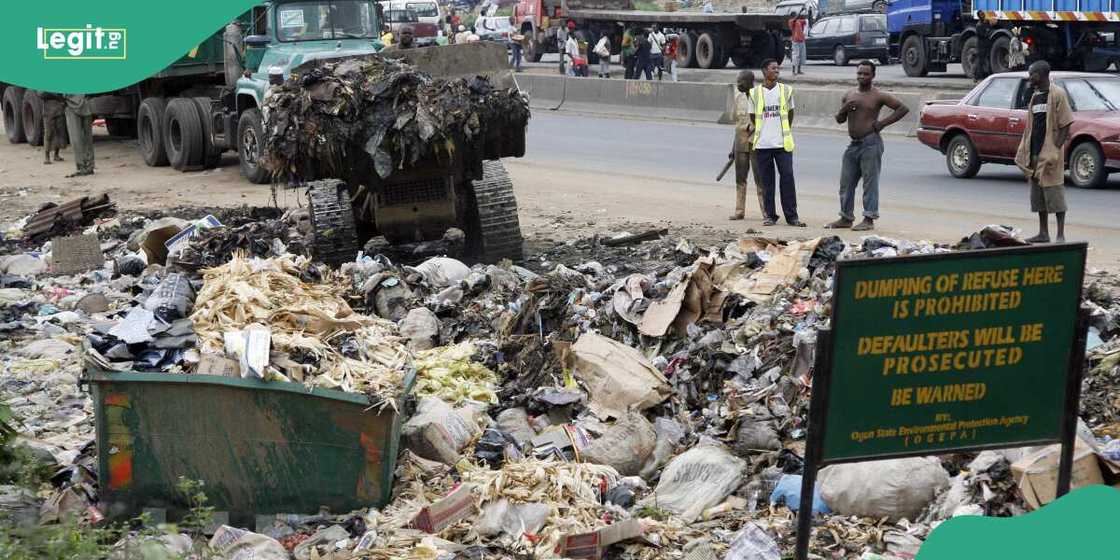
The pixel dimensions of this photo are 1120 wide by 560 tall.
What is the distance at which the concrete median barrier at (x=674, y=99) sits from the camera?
24188mm

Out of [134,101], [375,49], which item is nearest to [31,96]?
[134,101]

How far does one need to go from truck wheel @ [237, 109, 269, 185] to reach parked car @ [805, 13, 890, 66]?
2287cm

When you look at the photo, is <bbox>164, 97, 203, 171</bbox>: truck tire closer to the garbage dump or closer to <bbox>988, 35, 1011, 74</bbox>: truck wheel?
the garbage dump

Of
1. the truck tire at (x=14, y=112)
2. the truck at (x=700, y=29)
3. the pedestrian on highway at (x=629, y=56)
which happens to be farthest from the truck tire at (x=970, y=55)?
the truck tire at (x=14, y=112)

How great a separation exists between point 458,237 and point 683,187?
5.07 meters

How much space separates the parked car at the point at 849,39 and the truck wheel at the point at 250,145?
2287 centimetres

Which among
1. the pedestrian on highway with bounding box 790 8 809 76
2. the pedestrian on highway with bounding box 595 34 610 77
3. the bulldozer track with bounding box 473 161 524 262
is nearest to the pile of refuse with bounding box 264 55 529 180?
the bulldozer track with bounding box 473 161 524 262

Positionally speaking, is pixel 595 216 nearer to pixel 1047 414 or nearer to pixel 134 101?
pixel 1047 414

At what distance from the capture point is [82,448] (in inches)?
280

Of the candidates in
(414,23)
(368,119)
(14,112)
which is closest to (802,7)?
(414,23)

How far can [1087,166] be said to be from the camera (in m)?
15.6

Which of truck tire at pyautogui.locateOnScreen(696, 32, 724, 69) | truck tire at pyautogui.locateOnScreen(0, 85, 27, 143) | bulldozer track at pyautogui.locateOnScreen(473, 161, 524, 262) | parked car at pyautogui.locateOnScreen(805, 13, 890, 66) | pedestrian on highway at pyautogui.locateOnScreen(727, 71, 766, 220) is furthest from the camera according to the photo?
truck tire at pyautogui.locateOnScreen(696, 32, 724, 69)

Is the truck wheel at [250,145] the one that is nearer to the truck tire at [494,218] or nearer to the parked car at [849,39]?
the truck tire at [494,218]

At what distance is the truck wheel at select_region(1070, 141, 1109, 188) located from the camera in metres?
15.4
